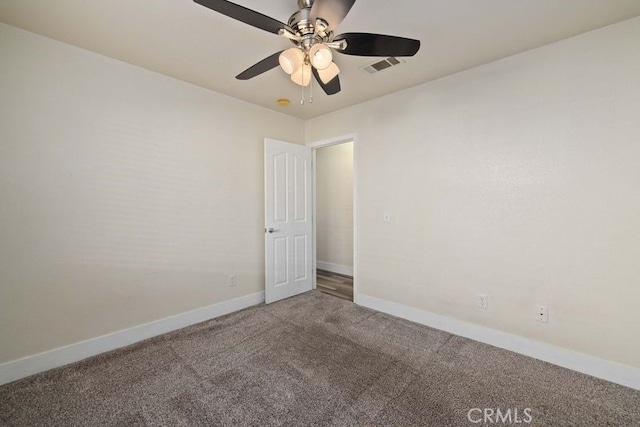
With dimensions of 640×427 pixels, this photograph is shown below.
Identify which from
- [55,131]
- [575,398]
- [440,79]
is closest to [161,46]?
[55,131]

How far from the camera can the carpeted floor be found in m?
1.56

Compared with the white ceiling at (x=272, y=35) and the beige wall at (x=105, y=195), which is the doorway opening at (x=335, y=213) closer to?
the beige wall at (x=105, y=195)

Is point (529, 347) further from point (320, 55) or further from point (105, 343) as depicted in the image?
point (105, 343)

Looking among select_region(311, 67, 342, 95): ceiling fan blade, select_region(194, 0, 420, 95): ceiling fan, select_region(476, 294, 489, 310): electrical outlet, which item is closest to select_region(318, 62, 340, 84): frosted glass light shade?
select_region(311, 67, 342, 95): ceiling fan blade

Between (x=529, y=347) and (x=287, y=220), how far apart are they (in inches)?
107

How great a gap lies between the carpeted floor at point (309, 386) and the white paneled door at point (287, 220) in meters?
0.98

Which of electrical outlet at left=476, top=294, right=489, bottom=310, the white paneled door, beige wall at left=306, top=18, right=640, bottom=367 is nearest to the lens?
beige wall at left=306, top=18, right=640, bottom=367

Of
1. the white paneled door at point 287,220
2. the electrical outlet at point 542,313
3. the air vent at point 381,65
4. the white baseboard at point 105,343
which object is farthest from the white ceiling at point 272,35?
the white baseboard at point 105,343

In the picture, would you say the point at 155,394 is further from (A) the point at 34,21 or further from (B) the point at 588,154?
(B) the point at 588,154

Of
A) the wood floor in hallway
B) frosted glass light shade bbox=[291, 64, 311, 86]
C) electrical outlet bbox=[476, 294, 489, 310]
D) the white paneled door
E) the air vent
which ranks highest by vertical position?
the air vent

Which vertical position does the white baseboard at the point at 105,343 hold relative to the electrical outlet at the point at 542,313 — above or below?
below

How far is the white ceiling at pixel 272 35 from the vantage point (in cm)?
164

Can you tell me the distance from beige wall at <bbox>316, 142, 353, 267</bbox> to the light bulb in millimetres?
3236

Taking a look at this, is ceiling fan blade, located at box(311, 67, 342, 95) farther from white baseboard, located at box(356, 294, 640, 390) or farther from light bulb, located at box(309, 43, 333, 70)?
white baseboard, located at box(356, 294, 640, 390)
